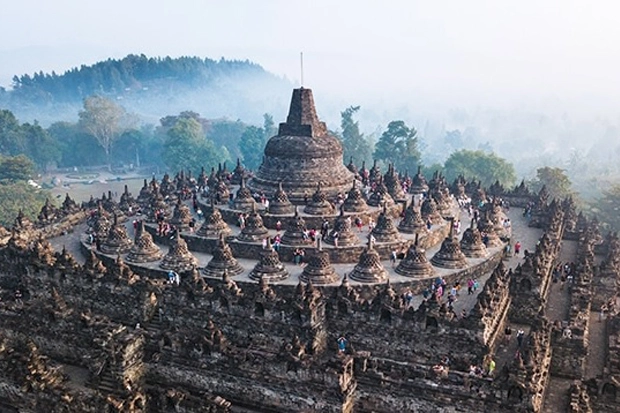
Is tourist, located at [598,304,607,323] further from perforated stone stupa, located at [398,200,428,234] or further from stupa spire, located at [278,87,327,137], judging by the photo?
stupa spire, located at [278,87,327,137]

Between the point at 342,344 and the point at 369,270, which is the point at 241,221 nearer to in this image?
the point at 369,270

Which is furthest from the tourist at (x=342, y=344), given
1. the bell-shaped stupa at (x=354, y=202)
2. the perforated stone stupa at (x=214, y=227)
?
the bell-shaped stupa at (x=354, y=202)

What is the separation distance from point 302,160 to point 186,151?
52.5 m

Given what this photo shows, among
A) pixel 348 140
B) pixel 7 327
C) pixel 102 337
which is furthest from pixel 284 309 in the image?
pixel 348 140

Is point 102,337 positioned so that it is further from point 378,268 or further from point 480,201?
point 480,201

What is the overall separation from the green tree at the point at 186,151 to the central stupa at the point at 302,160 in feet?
162

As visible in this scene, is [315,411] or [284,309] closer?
[315,411]

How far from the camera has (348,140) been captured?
87.1m

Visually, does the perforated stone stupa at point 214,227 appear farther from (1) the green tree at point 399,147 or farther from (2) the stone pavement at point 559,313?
(1) the green tree at point 399,147

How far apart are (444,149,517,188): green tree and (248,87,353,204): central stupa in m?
34.7

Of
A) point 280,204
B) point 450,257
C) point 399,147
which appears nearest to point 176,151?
point 399,147

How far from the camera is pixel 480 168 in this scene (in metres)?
68.6

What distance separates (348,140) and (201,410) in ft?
238

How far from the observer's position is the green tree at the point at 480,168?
223 ft
